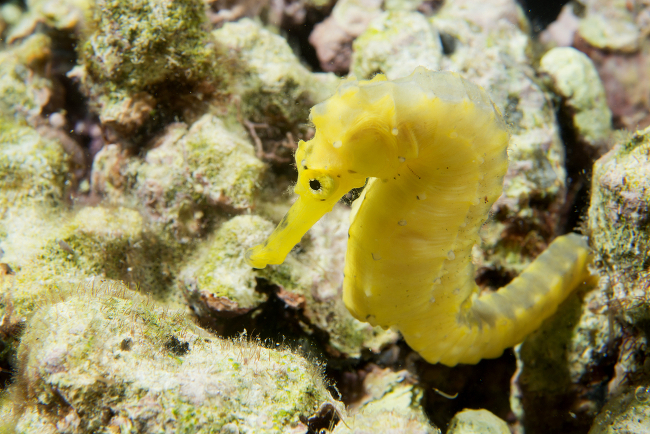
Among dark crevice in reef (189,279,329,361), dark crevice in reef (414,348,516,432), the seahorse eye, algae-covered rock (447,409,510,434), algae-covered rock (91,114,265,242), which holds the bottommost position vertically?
dark crevice in reef (414,348,516,432)

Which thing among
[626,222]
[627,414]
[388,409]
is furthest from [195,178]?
[627,414]

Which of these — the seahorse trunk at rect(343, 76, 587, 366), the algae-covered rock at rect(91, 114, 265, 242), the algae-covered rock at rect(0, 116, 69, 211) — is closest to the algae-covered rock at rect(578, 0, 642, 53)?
the seahorse trunk at rect(343, 76, 587, 366)

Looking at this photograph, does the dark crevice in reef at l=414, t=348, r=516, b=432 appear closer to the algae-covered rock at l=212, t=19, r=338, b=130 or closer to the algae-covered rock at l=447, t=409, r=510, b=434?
the algae-covered rock at l=447, t=409, r=510, b=434

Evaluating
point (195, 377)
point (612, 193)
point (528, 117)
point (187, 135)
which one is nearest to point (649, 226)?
point (612, 193)

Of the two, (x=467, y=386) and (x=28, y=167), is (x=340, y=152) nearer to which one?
(x=467, y=386)

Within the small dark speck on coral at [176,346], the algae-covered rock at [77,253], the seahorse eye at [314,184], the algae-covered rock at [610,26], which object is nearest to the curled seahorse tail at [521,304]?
the seahorse eye at [314,184]

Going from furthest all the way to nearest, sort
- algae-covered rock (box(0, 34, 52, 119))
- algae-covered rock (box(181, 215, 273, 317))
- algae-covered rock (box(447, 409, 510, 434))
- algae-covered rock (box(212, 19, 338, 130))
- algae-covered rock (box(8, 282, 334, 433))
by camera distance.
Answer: algae-covered rock (box(0, 34, 52, 119)), algae-covered rock (box(212, 19, 338, 130)), algae-covered rock (box(181, 215, 273, 317)), algae-covered rock (box(447, 409, 510, 434)), algae-covered rock (box(8, 282, 334, 433))

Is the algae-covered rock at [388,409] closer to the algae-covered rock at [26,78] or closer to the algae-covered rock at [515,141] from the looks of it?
the algae-covered rock at [515,141]

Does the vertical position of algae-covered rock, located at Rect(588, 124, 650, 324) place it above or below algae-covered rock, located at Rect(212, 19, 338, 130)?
below
